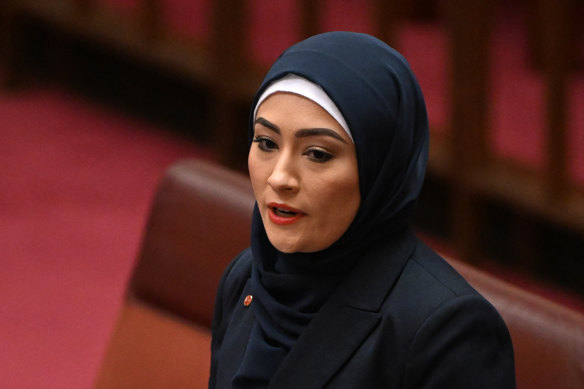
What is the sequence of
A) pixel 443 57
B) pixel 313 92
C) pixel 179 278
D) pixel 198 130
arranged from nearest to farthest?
pixel 313 92 → pixel 179 278 → pixel 443 57 → pixel 198 130

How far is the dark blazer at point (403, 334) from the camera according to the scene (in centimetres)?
153

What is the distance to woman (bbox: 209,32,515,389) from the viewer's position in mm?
1534

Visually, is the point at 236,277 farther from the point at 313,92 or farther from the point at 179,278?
the point at 179,278

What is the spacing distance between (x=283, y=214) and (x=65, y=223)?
293 centimetres

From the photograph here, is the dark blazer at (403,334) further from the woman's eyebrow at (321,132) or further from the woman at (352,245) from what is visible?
the woman's eyebrow at (321,132)

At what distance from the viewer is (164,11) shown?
494cm

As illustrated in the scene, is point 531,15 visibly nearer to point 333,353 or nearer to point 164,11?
point 164,11

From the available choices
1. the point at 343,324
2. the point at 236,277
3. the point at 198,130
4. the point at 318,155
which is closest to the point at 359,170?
the point at 318,155

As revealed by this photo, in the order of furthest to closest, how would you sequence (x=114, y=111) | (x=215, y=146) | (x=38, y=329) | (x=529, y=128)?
(x=114, y=111) < (x=215, y=146) < (x=529, y=128) < (x=38, y=329)

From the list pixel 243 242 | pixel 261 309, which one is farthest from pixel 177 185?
pixel 261 309

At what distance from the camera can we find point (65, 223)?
14.4 ft

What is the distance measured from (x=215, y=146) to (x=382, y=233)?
10.6ft

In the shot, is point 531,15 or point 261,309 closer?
point 261,309

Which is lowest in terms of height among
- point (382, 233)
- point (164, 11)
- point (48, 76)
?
point (48, 76)
